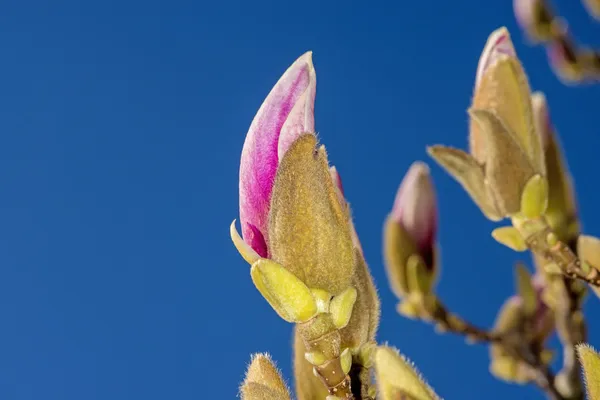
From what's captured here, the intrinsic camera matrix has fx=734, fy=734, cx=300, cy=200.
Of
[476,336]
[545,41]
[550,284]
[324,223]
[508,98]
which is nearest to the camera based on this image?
[324,223]

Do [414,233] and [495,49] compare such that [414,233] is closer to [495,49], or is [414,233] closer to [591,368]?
[495,49]

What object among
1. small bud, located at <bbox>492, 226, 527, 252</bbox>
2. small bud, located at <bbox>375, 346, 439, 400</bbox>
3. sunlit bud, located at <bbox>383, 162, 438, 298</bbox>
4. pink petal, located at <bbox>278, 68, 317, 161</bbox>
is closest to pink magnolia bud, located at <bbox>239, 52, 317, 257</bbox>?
pink petal, located at <bbox>278, 68, 317, 161</bbox>

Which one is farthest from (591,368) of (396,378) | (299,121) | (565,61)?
(565,61)

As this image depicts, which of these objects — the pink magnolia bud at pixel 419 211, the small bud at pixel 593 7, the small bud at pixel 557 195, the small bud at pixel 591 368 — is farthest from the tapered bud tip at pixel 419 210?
the small bud at pixel 591 368

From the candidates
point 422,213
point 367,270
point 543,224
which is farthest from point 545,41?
point 367,270

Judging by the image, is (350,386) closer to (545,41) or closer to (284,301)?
(284,301)

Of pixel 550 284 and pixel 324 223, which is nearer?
pixel 324 223

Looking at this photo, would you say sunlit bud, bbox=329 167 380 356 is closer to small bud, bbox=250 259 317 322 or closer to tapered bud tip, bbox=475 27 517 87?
small bud, bbox=250 259 317 322
